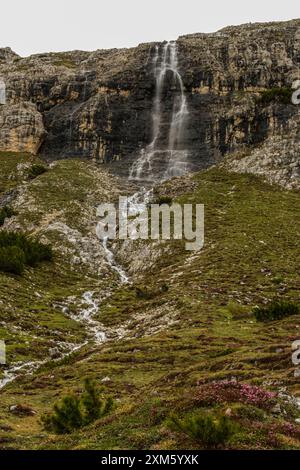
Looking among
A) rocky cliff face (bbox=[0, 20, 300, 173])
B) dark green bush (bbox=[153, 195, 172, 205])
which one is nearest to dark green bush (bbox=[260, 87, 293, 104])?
rocky cliff face (bbox=[0, 20, 300, 173])

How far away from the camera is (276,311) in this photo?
3434 cm

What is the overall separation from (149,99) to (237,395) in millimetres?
86066

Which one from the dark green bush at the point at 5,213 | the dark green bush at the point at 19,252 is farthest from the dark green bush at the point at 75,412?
the dark green bush at the point at 5,213

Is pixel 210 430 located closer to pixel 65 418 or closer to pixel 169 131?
pixel 65 418

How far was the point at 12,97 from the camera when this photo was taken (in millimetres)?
104500

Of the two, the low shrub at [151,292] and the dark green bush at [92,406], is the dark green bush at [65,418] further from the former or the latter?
the low shrub at [151,292]

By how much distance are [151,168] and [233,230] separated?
1208 inches

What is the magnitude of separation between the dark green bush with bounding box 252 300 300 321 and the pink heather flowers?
55.7 feet

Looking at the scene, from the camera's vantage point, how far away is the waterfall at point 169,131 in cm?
8456

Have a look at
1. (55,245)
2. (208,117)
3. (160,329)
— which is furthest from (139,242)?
(208,117)

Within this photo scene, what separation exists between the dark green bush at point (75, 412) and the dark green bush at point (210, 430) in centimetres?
585

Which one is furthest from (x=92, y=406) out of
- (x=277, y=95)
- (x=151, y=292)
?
(x=277, y=95)

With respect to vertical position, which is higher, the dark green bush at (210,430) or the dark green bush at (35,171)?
the dark green bush at (35,171)
